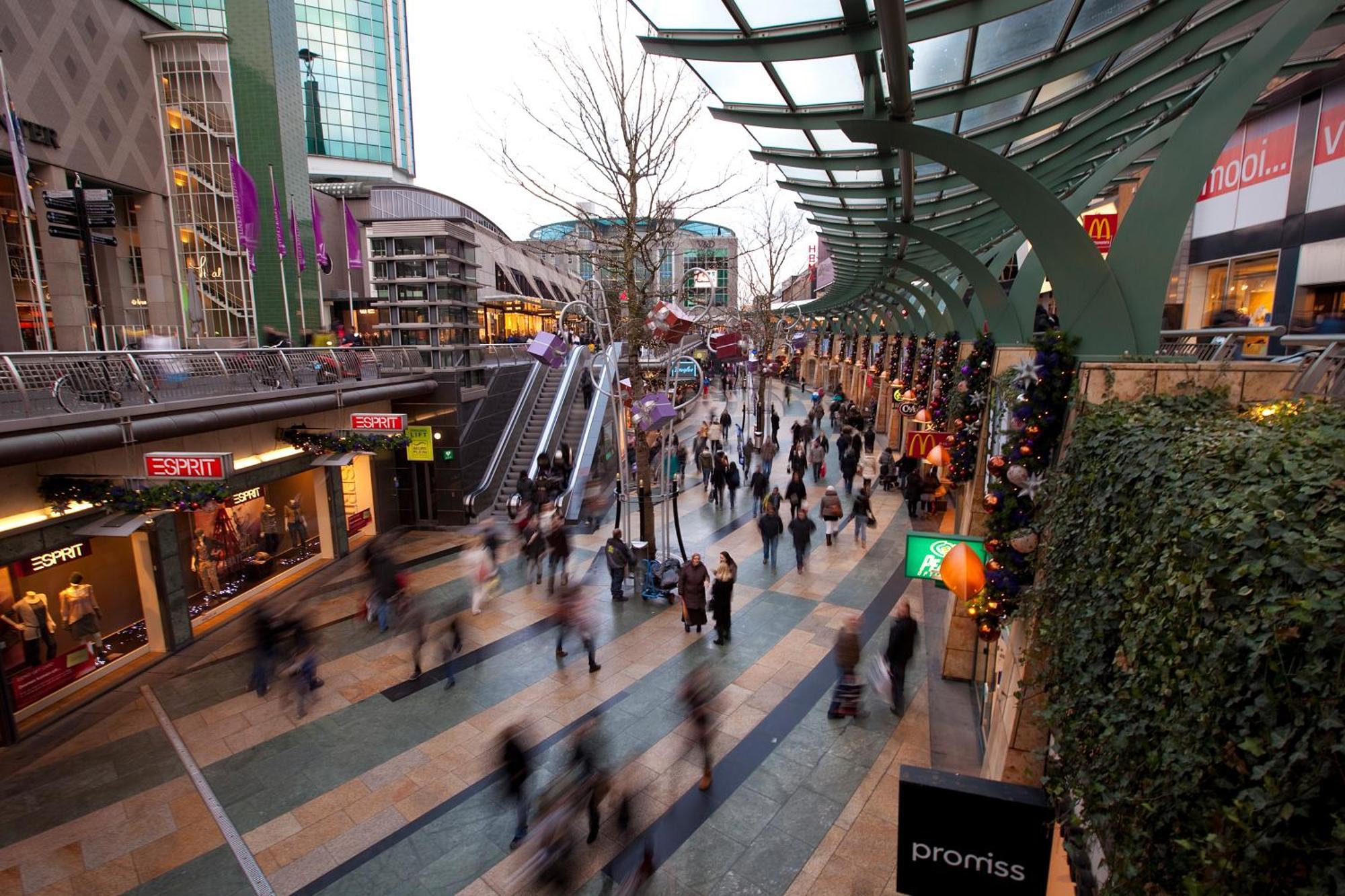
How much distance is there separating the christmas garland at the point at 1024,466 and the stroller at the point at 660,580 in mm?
6749

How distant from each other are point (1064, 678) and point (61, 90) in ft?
94.6

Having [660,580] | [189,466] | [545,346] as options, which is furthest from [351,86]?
[660,580]

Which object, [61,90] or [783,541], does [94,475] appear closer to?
[783,541]

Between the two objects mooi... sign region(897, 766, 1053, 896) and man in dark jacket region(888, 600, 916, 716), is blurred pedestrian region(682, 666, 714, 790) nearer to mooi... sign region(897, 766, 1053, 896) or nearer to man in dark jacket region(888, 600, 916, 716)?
man in dark jacket region(888, 600, 916, 716)

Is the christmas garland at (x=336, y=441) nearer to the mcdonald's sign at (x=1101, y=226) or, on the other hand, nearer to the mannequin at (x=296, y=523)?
the mannequin at (x=296, y=523)

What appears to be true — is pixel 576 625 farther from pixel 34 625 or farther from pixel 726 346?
pixel 34 625

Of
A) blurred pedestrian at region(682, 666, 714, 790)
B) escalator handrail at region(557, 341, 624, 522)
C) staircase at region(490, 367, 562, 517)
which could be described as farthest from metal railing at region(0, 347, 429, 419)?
blurred pedestrian at region(682, 666, 714, 790)

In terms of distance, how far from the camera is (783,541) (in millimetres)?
15148

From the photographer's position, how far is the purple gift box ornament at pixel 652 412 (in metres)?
12.1

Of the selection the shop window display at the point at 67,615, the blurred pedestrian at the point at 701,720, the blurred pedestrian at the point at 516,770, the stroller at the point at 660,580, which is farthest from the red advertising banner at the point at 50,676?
the blurred pedestrian at the point at 701,720

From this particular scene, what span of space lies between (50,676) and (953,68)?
14.7 metres

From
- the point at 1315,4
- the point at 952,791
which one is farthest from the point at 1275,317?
the point at 952,791

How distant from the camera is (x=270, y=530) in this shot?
551 inches

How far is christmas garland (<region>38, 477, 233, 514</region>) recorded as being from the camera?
8.70 m
